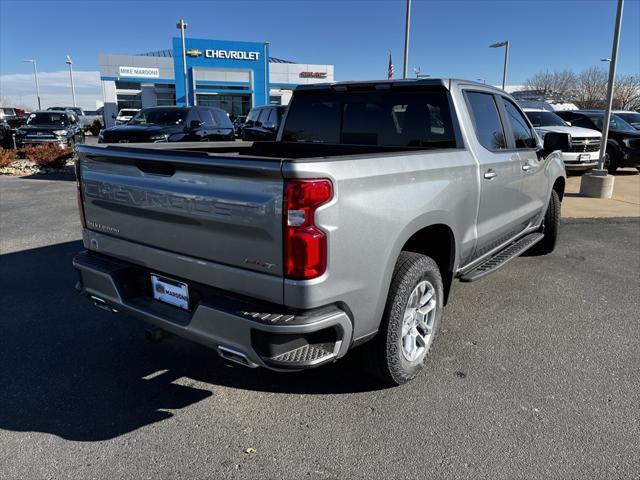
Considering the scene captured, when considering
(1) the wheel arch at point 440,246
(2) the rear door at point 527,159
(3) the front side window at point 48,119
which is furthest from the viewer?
(3) the front side window at point 48,119

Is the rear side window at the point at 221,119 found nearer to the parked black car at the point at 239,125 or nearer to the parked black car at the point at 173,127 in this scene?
the parked black car at the point at 173,127

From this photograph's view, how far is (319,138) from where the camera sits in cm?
466

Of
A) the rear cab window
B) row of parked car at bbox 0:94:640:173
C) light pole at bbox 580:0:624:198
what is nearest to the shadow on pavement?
the rear cab window

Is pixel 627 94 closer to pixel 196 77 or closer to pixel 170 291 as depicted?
pixel 196 77

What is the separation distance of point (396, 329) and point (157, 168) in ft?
5.41

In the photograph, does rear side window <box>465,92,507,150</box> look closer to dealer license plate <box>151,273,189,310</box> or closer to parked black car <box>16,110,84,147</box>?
dealer license plate <box>151,273,189,310</box>

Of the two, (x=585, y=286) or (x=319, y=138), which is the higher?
(x=319, y=138)

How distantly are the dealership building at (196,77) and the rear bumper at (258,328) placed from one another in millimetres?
42213

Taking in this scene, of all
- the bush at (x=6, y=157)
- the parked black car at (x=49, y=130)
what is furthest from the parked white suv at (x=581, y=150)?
the parked black car at (x=49, y=130)

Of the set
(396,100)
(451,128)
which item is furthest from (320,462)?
(396,100)

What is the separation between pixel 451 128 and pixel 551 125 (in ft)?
38.3

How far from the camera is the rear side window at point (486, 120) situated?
411 cm

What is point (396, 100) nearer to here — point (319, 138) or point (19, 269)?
point (319, 138)

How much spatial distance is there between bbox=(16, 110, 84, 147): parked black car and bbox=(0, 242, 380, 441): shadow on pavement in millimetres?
15854
